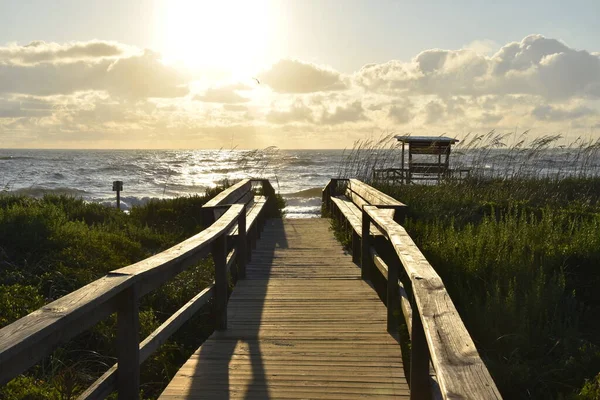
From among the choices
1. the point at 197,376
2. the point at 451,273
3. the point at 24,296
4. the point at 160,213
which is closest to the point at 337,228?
the point at 160,213

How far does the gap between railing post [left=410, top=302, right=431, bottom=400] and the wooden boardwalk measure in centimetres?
48

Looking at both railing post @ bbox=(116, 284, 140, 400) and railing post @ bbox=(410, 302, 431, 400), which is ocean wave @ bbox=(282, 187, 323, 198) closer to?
railing post @ bbox=(410, 302, 431, 400)

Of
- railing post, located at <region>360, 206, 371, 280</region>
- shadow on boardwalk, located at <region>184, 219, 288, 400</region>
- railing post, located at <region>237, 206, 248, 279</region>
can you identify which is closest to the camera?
shadow on boardwalk, located at <region>184, 219, 288, 400</region>

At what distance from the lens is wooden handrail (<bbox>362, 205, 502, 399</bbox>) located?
5.49 ft

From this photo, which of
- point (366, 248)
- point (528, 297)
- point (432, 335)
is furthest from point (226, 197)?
point (432, 335)

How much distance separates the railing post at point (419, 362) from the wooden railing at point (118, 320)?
1391 millimetres

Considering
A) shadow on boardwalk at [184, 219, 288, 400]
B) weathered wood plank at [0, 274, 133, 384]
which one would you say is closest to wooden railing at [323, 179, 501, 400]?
shadow on boardwalk at [184, 219, 288, 400]

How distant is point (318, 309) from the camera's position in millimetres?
5340

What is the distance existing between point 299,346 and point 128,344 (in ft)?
6.01

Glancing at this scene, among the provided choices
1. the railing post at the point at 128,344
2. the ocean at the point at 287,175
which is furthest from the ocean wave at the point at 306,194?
the railing post at the point at 128,344

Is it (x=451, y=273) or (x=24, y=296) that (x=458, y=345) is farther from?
(x=24, y=296)

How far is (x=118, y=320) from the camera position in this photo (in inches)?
106

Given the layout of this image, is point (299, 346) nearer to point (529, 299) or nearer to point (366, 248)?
point (529, 299)

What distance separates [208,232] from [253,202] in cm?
712
